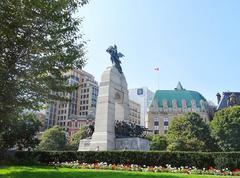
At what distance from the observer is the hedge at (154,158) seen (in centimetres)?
1769

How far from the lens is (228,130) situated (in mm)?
52281

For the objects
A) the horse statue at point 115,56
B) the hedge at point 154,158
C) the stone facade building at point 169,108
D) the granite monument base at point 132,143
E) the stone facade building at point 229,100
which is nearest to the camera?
the hedge at point 154,158

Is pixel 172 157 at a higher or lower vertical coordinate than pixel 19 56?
lower

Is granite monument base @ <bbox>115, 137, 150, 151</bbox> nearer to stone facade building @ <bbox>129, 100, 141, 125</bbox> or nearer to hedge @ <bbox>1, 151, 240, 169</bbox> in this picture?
hedge @ <bbox>1, 151, 240, 169</bbox>

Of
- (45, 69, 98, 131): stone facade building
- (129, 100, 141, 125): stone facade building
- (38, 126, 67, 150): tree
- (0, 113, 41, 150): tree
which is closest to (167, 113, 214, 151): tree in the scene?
(0, 113, 41, 150): tree

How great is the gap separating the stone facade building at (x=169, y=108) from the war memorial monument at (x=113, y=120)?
197 ft

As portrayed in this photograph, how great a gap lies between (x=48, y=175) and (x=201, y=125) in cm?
4743

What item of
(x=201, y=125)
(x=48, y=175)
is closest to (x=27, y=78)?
(x=48, y=175)

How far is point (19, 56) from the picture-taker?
53.0ft

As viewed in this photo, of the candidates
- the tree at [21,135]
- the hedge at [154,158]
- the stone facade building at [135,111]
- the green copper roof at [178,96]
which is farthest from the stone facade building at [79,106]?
the hedge at [154,158]

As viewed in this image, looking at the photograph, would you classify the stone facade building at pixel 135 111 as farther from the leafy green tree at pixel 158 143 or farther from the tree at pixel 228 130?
the tree at pixel 228 130

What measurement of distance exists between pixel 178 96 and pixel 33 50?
81.1m

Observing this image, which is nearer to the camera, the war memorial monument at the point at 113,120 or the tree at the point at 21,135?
the war memorial monument at the point at 113,120

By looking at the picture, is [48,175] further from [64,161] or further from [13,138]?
[13,138]
